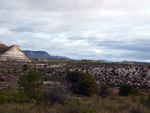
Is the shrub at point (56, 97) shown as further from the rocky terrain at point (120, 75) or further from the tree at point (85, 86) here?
the rocky terrain at point (120, 75)

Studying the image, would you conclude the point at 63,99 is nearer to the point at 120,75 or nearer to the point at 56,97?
the point at 56,97

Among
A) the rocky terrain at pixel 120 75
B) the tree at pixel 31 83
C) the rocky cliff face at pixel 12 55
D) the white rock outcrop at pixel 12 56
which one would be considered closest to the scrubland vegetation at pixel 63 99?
the tree at pixel 31 83

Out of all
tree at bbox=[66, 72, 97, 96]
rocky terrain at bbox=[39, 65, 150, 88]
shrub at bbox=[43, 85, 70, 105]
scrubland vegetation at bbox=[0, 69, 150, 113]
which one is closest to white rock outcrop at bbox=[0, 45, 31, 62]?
rocky terrain at bbox=[39, 65, 150, 88]

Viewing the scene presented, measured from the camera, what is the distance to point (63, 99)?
1019cm

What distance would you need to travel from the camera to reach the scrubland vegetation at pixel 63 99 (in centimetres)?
839

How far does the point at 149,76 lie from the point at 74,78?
22.8 m

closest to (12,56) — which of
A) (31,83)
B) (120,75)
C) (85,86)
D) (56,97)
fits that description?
(120,75)

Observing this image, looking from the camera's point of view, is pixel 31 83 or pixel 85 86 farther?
pixel 85 86

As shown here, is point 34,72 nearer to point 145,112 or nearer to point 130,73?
point 145,112

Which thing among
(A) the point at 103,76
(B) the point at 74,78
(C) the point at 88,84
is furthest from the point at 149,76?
(C) the point at 88,84

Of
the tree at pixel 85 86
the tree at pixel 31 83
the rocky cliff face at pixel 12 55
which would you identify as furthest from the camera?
the rocky cliff face at pixel 12 55

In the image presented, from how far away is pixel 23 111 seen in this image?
305 inches

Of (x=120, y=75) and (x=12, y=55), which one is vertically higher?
(x=12, y=55)

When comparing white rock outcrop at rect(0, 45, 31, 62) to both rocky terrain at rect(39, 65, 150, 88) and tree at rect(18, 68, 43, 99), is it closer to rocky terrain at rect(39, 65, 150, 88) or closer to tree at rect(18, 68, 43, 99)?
rocky terrain at rect(39, 65, 150, 88)
